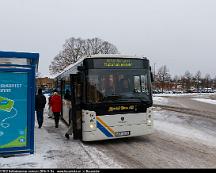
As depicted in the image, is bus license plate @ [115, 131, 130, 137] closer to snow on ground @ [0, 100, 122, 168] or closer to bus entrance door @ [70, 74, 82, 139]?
snow on ground @ [0, 100, 122, 168]

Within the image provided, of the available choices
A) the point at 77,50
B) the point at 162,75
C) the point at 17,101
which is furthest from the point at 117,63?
the point at 162,75

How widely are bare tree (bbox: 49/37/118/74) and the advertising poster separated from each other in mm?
53473

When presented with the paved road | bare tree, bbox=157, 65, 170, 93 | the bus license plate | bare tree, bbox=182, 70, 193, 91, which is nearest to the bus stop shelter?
the paved road

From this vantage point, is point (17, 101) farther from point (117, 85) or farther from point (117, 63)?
point (117, 63)

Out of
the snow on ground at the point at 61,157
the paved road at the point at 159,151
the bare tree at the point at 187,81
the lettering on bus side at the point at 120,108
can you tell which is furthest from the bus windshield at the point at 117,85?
the bare tree at the point at 187,81

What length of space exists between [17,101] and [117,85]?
3408mm

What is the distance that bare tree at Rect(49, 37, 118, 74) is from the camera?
206 feet

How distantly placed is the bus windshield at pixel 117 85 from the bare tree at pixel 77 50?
51705 mm

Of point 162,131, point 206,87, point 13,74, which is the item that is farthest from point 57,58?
point 206,87

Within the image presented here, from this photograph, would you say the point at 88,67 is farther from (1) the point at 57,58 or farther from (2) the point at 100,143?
(1) the point at 57,58

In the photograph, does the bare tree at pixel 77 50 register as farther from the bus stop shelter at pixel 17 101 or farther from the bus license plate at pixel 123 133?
the bus stop shelter at pixel 17 101

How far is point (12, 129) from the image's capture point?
881cm

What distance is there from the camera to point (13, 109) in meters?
8.79

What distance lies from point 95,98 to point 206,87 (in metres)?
125
